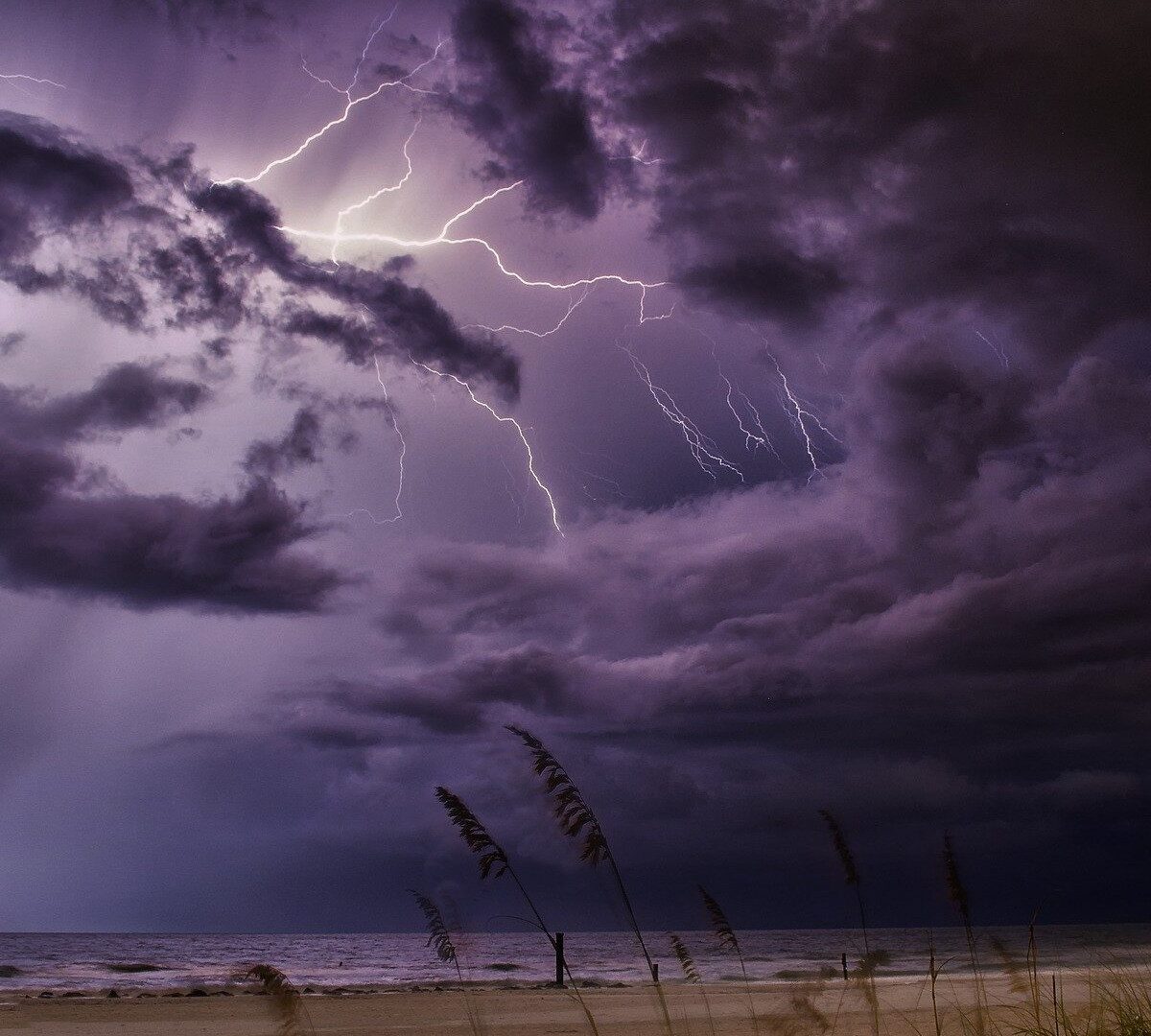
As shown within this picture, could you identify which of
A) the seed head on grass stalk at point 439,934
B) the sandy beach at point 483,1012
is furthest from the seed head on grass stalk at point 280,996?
the sandy beach at point 483,1012

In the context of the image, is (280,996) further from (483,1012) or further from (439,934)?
(483,1012)

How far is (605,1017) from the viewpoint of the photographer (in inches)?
744

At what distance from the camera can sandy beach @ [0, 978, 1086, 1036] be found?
50.8 feet

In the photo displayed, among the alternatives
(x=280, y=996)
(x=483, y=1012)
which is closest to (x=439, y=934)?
(x=280, y=996)

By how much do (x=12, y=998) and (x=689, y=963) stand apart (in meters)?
23.9

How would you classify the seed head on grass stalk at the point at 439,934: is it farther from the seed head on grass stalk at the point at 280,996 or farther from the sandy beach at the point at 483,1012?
the sandy beach at the point at 483,1012

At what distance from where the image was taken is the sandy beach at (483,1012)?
15.5 meters

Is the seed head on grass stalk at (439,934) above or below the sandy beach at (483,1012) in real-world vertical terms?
above

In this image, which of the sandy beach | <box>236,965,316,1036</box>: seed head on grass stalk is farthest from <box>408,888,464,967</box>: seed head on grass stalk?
the sandy beach

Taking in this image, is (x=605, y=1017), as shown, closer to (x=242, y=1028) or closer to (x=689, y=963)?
(x=242, y=1028)

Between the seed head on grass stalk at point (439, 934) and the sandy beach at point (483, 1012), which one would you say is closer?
the seed head on grass stalk at point (439, 934)

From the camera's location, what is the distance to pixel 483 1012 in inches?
807

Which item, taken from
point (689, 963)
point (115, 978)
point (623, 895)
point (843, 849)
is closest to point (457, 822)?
point (623, 895)

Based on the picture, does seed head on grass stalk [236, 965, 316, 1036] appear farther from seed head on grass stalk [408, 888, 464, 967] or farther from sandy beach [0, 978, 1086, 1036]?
sandy beach [0, 978, 1086, 1036]
